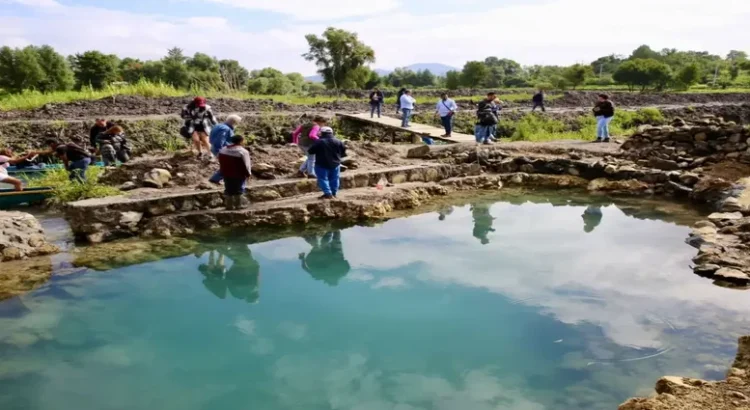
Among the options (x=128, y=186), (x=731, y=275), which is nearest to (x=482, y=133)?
(x=731, y=275)

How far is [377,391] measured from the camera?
4.38 meters

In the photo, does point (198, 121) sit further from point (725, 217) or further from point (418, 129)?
point (725, 217)

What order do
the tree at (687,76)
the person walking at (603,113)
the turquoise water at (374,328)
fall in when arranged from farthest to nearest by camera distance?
1. the tree at (687,76)
2. the person walking at (603,113)
3. the turquoise water at (374,328)

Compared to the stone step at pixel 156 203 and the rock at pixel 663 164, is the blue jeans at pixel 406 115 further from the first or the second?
the rock at pixel 663 164

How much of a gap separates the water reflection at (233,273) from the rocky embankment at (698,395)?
4.10 meters

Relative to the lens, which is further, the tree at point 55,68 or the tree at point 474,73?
the tree at point 474,73

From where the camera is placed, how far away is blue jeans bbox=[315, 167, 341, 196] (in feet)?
29.2

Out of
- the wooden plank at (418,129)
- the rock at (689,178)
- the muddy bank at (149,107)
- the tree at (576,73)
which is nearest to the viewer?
the rock at (689,178)

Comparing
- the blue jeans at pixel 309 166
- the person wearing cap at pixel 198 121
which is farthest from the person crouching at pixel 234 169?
the person wearing cap at pixel 198 121

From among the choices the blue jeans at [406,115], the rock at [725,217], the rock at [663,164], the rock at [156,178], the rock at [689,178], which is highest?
the blue jeans at [406,115]

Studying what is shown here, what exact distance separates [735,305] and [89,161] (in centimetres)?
1005

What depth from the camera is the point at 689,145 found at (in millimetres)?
11852

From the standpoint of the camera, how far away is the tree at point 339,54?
38.2 meters

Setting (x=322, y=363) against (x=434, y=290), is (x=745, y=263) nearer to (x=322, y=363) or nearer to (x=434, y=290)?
(x=434, y=290)
